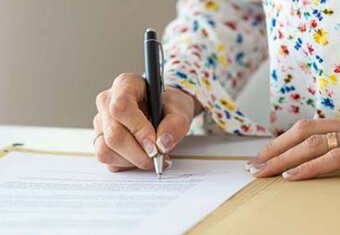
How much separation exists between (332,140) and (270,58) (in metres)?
0.23

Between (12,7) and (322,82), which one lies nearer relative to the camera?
(322,82)

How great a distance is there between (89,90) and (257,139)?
0.76 meters

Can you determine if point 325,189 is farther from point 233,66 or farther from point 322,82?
point 233,66

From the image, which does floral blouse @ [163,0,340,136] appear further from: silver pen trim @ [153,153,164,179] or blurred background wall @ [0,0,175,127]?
blurred background wall @ [0,0,175,127]

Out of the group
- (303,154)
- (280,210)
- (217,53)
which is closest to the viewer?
(280,210)

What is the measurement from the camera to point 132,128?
0.74 meters

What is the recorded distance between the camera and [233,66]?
4.00ft

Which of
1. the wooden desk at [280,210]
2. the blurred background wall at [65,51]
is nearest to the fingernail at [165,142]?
the wooden desk at [280,210]

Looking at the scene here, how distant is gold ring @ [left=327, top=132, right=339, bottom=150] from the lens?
0.73m

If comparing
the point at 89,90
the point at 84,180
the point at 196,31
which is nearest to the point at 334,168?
the point at 84,180

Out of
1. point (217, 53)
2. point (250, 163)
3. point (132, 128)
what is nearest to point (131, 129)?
point (132, 128)

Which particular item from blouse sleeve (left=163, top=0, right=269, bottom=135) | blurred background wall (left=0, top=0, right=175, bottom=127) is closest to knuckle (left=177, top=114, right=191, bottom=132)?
blouse sleeve (left=163, top=0, right=269, bottom=135)

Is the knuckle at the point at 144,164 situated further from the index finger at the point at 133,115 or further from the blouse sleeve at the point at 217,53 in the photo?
the blouse sleeve at the point at 217,53

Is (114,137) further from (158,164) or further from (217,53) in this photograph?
(217,53)
